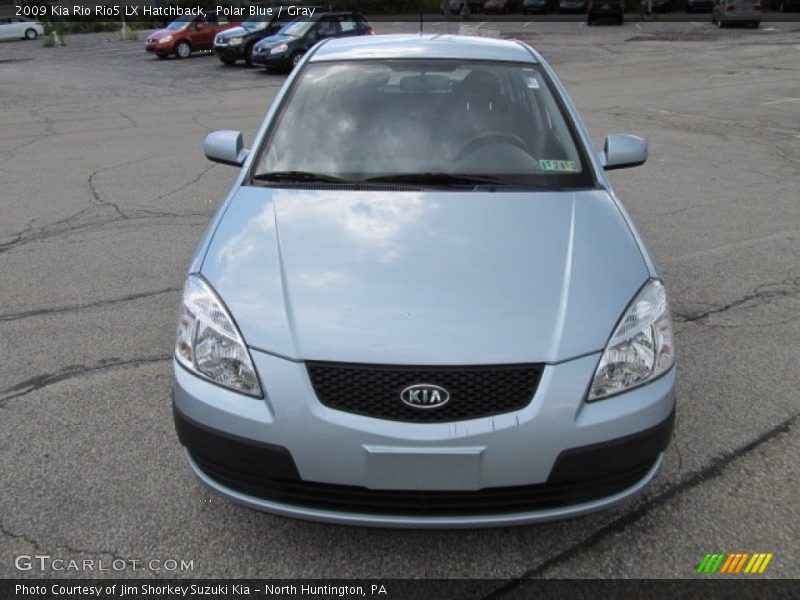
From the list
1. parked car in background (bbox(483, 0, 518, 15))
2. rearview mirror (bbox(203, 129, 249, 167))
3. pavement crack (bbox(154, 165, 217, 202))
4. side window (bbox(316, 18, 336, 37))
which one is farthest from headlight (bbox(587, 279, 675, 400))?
parked car in background (bbox(483, 0, 518, 15))

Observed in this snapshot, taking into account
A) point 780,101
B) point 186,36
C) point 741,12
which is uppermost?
point 741,12

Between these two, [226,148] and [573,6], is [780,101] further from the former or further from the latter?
[573,6]

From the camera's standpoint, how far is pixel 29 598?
2420 millimetres

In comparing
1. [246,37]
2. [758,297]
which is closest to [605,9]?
[246,37]

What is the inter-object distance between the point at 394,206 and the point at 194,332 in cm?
103

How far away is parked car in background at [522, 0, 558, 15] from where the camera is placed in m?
45.3

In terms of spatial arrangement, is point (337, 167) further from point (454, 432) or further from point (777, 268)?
point (777, 268)

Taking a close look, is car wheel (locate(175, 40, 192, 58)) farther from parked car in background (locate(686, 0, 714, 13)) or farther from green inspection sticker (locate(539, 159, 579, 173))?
parked car in background (locate(686, 0, 714, 13))

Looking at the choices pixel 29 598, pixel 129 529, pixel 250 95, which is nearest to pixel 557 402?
pixel 129 529

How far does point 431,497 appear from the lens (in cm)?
230

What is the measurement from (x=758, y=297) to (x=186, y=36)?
2606 centimetres

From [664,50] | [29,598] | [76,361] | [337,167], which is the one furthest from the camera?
[664,50]

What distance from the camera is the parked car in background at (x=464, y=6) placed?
152 ft

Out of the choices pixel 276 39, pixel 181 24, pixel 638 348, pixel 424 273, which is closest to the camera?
pixel 638 348
